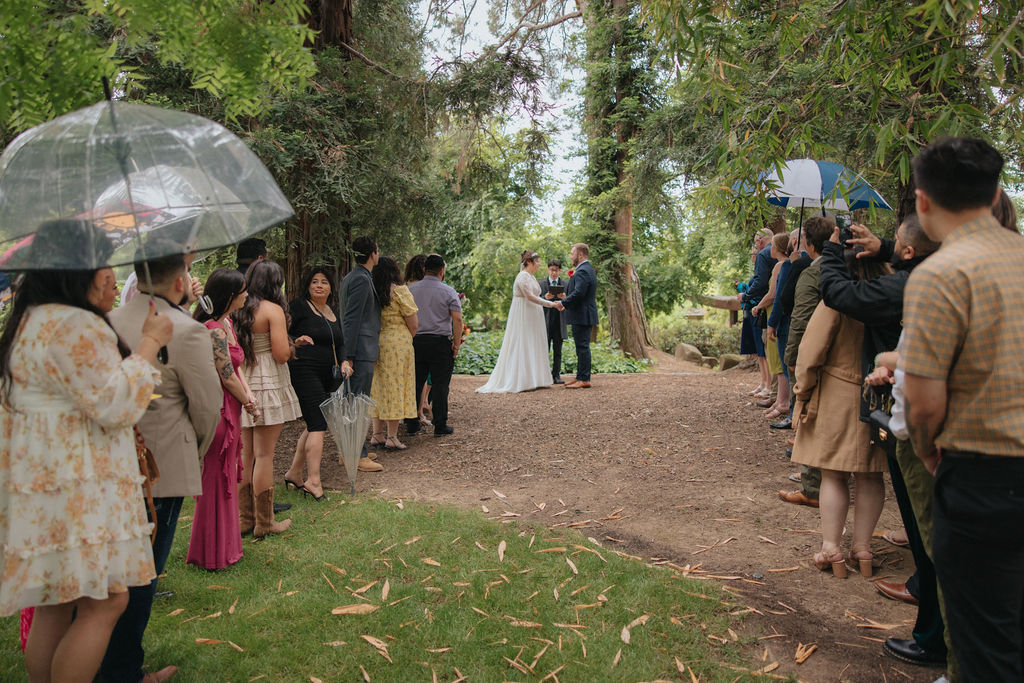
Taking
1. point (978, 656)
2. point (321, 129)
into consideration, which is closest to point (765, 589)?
point (978, 656)

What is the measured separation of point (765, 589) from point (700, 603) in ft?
1.64

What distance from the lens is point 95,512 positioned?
2.46m

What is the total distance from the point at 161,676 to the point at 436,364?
16.2ft

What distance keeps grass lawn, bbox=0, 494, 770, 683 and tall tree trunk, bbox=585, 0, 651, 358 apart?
11.2 m

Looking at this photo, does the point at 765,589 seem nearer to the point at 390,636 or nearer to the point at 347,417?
the point at 390,636

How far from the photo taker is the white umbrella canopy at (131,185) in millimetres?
2453

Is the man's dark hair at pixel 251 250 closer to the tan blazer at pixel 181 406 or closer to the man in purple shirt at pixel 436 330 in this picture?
the man in purple shirt at pixel 436 330

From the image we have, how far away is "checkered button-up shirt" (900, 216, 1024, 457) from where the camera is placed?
2.16 metres

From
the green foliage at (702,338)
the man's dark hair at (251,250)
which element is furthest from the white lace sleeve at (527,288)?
the green foliage at (702,338)

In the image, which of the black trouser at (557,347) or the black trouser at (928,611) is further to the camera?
the black trouser at (557,347)

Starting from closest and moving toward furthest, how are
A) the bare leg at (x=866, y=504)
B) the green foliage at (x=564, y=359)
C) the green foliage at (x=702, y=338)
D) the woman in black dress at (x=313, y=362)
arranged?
1. the bare leg at (x=866, y=504)
2. the woman in black dress at (x=313, y=362)
3. the green foliage at (x=564, y=359)
4. the green foliage at (x=702, y=338)

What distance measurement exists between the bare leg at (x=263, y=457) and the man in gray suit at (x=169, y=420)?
5.22 feet

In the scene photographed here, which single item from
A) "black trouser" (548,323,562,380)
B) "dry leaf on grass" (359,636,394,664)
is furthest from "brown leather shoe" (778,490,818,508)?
"black trouser" (548,323,562,380)

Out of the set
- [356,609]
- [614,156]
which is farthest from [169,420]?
[614,156]
